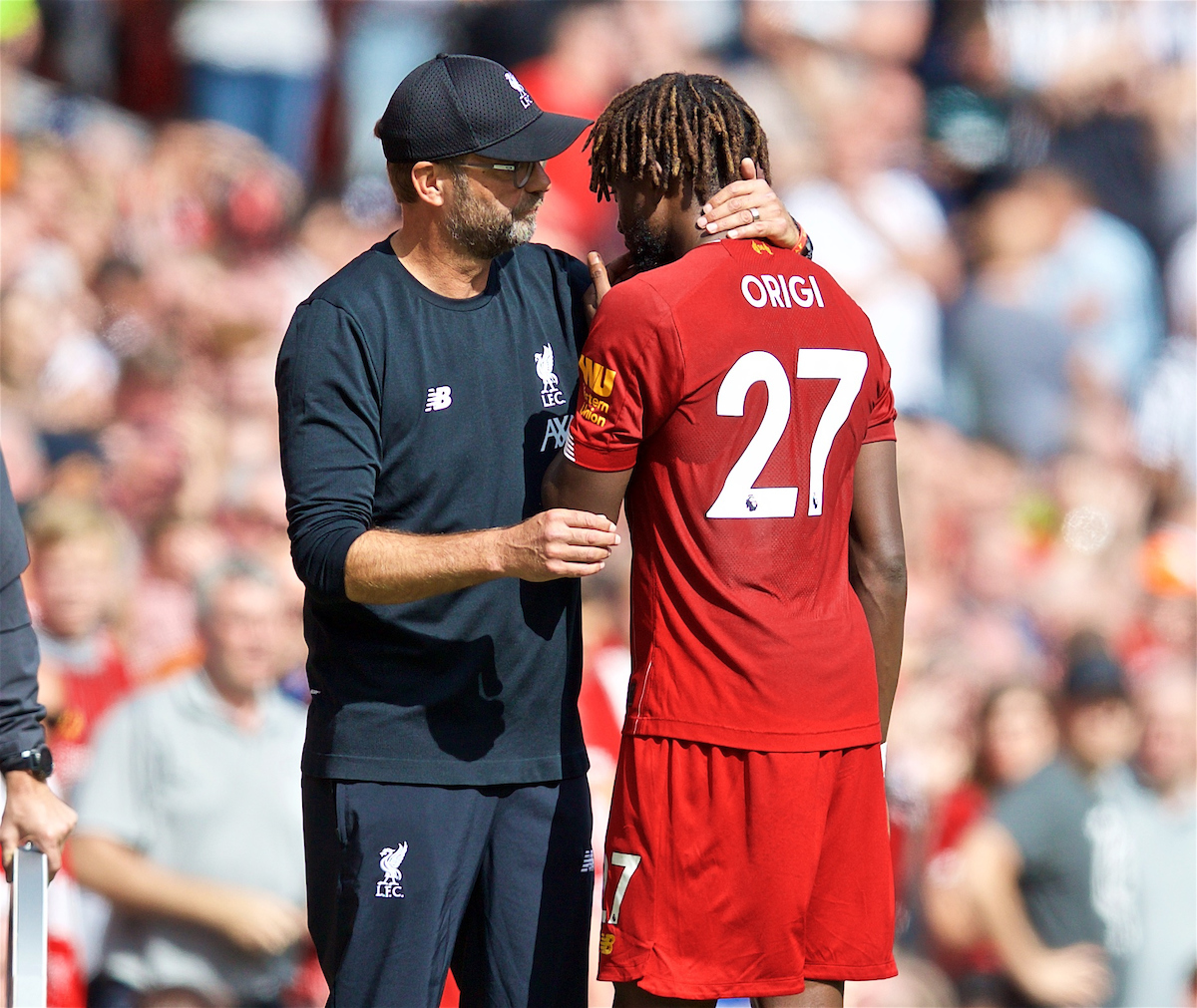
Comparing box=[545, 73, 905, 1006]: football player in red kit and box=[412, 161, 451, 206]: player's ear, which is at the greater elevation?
box=[412, 161, 451, 206]: player's ear

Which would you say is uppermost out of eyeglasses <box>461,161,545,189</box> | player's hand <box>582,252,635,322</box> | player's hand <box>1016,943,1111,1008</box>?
eyeglasses <box>461,161,545,189</box>

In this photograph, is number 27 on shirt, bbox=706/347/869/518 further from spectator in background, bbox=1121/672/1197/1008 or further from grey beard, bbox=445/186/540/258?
spectator in background, bbox=1121/672/1197/1008

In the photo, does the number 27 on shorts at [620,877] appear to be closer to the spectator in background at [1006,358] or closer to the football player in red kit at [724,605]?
the football player in red kit at [724,605]

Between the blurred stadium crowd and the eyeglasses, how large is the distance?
9.11ft

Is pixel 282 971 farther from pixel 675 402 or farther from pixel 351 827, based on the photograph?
pixel 675 402

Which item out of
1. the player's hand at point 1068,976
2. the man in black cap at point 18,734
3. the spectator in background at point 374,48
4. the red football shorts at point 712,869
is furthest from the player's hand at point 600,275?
the player's hand at point 1068,976

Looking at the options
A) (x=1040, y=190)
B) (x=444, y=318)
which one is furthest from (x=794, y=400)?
(x=1040, y=190)

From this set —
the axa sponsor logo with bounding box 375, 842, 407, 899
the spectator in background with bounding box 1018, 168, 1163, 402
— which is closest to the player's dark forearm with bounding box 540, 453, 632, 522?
the axa sponsor logo with bounding box 375, 842, 407, 899

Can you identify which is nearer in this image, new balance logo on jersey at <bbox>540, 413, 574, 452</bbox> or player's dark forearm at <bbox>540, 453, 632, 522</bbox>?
player's dark forearm at <bbox>540, 453, 632, 522</bbox>

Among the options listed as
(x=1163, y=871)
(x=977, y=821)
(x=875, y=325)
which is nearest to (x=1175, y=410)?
(x=875, y=325)

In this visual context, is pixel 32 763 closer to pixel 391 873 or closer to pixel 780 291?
pixel 391 873

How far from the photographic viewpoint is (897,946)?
209 inches

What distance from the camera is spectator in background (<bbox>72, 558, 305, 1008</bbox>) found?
14.7 feet

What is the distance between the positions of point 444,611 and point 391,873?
445 mm
